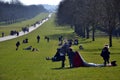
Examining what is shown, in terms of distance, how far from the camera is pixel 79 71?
29.0 m

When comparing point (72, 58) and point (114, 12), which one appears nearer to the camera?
point (72, 58)

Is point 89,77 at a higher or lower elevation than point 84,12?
lower

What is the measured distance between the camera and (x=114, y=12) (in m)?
66.2

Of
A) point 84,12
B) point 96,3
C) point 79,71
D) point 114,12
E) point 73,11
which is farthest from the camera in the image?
point 73,11

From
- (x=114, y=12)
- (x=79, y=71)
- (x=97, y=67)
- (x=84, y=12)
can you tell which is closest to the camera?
(x=79, y=71)

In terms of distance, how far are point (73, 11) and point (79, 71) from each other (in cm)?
7807

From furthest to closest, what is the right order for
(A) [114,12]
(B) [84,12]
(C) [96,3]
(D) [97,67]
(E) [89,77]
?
(B) [84,12]
(C) [96,3]
(A) [114,12]
(D) [97,67]
(E) [89,77]

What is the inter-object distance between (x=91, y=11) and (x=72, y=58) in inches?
2038

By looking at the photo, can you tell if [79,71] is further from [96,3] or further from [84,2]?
[84,2]

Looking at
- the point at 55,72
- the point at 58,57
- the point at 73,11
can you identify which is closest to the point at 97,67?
the point at 55,72

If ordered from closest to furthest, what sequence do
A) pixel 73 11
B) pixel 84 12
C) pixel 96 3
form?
pixel 96 3 → pixel 84 12 → pixel 73 11

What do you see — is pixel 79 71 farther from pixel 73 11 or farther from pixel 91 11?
pixel 73 11

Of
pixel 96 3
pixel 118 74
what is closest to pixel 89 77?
pixel 118 74

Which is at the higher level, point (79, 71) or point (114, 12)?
point (114, 12)
